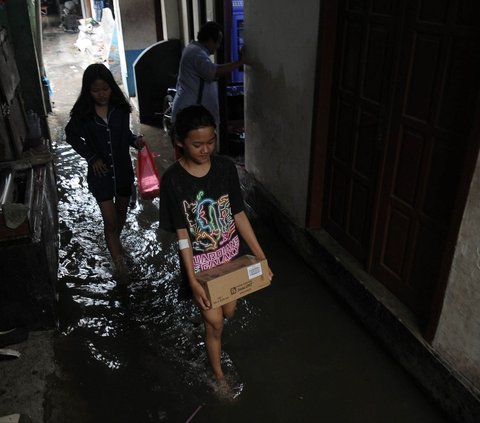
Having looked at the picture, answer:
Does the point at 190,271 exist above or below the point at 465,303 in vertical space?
above

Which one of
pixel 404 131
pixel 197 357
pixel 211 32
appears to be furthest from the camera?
pixel 211 32

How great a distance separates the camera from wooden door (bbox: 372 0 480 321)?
2.57 m

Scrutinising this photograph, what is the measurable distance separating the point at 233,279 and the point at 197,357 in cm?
102

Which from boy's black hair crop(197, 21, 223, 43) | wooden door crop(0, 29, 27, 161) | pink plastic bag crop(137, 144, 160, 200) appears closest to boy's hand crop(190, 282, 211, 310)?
pink plastic bag crop(137, 144, 160, 200)

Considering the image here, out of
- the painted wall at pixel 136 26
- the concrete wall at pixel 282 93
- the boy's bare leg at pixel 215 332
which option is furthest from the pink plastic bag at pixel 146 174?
the painted wall at pixel 136 26

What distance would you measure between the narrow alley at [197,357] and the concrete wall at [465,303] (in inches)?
17.9

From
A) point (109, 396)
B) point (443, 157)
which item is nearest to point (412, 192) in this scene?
point (443, 157)

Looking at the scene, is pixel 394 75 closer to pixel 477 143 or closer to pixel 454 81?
pixel 454 81

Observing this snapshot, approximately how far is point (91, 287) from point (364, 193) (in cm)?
248

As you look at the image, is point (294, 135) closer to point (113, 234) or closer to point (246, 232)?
point (246, 232)

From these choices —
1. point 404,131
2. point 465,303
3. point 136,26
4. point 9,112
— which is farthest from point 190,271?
point 136,26

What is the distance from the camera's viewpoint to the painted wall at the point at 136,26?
882cm

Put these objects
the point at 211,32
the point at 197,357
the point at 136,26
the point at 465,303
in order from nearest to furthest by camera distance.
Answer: the point at 465,303
the point at 197,357
the point at 211,32
the point at 136,26

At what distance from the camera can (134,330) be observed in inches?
143
